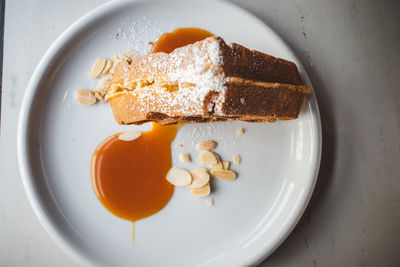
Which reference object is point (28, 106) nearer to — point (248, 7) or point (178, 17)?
point (178, 17)

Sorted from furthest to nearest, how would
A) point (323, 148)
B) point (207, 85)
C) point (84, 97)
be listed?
point (323, 148) → point (84, 97) → point (207, 85)

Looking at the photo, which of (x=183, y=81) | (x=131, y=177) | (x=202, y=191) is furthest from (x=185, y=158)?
(x=183, y=81)

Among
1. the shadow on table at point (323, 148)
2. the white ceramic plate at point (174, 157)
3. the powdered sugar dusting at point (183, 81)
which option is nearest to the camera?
the powdered sugar dusting at point (183, 81)

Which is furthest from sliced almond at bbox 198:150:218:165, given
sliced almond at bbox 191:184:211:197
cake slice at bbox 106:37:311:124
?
cake slice at bbox 106:37:311:124

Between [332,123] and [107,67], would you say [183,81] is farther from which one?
[332,123]

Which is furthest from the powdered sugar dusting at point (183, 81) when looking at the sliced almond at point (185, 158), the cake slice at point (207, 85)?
the sliced almond at point (185, 158)

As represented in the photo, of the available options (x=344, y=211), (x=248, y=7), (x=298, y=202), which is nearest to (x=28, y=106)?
(x=248, y=7)

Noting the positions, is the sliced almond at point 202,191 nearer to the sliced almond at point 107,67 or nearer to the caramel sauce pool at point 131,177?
the caramel sauce pool at point 131,177
